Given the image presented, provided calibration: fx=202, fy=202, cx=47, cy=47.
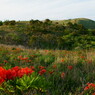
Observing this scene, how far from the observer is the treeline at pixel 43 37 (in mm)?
25938

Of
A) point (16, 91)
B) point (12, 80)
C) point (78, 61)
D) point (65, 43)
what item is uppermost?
point (12, 80)

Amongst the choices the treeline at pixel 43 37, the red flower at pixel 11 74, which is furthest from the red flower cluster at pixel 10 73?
the treeline at pixel 43 37

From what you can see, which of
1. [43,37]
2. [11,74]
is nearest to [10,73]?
[11,74]

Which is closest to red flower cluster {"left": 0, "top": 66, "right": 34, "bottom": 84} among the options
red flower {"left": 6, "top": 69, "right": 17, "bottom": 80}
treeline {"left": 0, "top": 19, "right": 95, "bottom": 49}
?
red flower {"left": 6, "top": 69, "right": 17, "bottom": 80}

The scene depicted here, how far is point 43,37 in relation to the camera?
29.0 meters

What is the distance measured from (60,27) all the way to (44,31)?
4.52 meters

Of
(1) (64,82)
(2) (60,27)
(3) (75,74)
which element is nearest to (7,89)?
(1) (64,82)

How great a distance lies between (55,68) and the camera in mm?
5984

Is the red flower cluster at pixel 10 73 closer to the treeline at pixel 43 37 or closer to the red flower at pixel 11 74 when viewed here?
the red flower at pixel 11 74

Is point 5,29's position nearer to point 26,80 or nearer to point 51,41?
point 51,41

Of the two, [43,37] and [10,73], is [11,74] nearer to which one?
[10,73]

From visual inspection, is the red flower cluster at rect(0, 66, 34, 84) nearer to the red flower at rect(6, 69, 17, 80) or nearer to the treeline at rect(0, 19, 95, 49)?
the red flower at rect(6, 69, 17, 80)

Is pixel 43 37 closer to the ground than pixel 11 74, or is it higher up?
closer to the ground

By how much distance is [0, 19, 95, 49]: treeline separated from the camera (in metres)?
25.9
